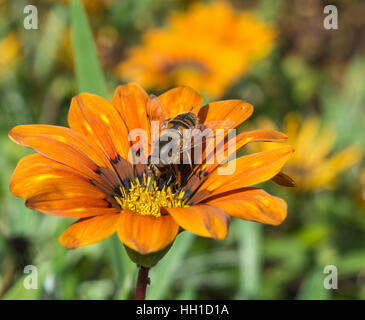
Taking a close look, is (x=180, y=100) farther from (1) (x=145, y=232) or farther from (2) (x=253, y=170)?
(1) (x=145, y=232)

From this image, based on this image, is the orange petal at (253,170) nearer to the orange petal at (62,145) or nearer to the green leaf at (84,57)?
the orange petal at (62,145)

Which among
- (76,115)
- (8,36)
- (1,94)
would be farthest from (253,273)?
(8,36)

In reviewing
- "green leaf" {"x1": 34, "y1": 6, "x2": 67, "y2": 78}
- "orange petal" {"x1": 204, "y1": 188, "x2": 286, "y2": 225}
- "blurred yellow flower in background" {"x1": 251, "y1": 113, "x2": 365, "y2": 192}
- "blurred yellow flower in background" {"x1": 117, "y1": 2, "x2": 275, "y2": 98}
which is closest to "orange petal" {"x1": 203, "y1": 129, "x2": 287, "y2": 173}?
"orange petal" {"x1": 204, "y1": 188, "x2": 286, "y2": 225}

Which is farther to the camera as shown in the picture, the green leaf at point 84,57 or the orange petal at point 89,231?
the green leaf at point 84,57

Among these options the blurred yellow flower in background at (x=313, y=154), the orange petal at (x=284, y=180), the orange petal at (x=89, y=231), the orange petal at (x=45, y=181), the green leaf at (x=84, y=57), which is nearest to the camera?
the orange petal at (x=89, y=231)

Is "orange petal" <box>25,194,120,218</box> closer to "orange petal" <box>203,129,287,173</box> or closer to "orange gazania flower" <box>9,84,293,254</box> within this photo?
"orange gazania flower" <box>9,84,293,254</box>

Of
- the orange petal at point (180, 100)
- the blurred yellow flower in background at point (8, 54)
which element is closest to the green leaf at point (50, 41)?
the blurred yellow flower in background at point (8, 54)
